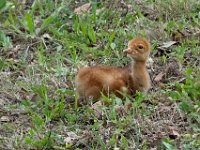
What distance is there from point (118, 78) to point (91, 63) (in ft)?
2.47

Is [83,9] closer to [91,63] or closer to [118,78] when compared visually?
[91,63]

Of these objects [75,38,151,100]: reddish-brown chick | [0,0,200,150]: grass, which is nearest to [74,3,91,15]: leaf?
[0,0,200,150]: grass

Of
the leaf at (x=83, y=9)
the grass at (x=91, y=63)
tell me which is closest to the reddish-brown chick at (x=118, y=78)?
the grass at (x=91, y=63)

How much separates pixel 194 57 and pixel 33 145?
71.0 inches

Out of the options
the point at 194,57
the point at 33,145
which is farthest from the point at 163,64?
the point at 33,145

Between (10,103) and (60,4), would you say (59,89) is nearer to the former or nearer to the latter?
(10,103)

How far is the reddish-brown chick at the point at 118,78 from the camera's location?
5.47m

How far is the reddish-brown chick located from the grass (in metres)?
0.11

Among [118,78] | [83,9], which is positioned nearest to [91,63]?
[118,78]

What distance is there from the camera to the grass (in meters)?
5.07

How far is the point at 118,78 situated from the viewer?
552 cm

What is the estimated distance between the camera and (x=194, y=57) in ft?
20.2

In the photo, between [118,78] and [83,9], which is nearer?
[118,78]

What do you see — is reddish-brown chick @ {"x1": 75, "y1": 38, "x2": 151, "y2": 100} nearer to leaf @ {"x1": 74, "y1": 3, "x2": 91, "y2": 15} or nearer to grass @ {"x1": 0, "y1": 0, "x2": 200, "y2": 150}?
grass @ {"x1": 0, "y1": 0, "x2": 200, "y2": 150}
